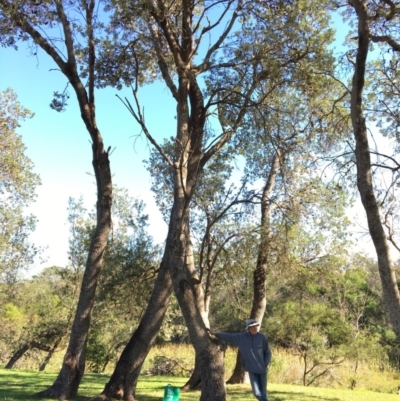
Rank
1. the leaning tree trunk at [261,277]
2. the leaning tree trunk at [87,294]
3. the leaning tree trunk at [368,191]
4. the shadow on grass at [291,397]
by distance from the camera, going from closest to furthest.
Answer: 1. the leaning tree trunk at [368,191]
2. the leaning tree trunk at [87,294]
3. the shadow on grass at [291,397]
4. the leaning tree trunk at [261,277]

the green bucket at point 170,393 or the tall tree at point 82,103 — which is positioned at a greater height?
the tall tree at point 82,103

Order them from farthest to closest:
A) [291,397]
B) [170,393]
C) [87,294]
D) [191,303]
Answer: [291,397] → [87,294] → [191,303] → [170,393]

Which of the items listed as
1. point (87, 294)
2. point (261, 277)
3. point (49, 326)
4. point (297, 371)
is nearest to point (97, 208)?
point (87, 294)

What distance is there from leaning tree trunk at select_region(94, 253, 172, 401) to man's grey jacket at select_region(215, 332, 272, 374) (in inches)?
77.6

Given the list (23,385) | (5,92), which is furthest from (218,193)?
(5,92)

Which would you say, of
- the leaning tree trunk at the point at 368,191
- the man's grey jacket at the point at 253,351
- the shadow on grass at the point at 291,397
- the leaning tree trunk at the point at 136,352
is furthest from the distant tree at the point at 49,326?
the leaning tree trunk at the point at 368,191

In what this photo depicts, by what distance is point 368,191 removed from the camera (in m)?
6.30

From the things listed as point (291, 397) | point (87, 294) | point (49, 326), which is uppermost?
point (87, 294)

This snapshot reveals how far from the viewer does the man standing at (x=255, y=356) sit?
20.6 feet

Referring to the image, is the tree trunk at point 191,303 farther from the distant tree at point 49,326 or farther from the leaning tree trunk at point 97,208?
the distant tree at point 49,326

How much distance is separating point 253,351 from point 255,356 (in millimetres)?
74

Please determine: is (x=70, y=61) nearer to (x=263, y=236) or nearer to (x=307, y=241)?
(x=263, y=236)

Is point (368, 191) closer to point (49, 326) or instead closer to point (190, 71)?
point (190, 71)

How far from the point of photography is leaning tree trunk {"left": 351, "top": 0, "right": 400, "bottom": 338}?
5.93 meters
